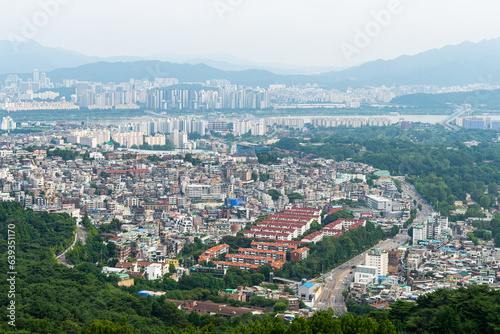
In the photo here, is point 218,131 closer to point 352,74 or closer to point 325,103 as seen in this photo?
point 325,103

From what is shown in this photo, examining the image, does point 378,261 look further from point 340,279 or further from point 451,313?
point 451,313

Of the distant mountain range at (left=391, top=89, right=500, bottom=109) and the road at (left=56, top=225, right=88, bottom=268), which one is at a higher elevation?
the distant mountain range at (left=391, top=89, right=500, bottom=109)

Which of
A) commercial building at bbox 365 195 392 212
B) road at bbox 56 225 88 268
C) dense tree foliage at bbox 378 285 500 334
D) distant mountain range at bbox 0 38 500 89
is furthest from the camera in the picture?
distant mountain range at bbox 0 38 500 89

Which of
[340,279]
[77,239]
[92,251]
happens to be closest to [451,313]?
[340,279]

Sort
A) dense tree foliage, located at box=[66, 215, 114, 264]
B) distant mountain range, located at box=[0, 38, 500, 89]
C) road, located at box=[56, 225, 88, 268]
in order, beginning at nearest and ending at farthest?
road, located at box=[56, 225, 88, 268]
dense tree foliage, located at box=[66, 215, 114, 264]
distant mountain range, located at box=[0, 38, 500, 89]

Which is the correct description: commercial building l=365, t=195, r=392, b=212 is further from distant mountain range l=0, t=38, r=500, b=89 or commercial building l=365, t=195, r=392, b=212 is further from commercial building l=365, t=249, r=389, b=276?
distant mountain range l=0, t=38, r=500, b=89

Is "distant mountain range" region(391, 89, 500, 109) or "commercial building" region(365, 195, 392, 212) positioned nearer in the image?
"commercial building" region(365, 195, 392, 212)

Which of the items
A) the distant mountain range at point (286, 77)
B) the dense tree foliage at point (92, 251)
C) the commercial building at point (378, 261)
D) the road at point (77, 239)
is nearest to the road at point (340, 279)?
the commercial building at point (378, 261)

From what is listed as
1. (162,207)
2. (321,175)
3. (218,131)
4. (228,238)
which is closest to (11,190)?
(162,207)

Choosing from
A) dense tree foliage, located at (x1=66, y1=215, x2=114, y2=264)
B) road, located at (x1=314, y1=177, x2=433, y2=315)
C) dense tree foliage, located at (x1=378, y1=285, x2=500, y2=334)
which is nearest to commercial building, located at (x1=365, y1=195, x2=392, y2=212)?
road, located at (x1=314, y1=177, x2=433, y2=315)

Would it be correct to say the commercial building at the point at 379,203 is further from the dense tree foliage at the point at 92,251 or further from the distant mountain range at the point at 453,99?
the distant mountain range at the point at 453,99
